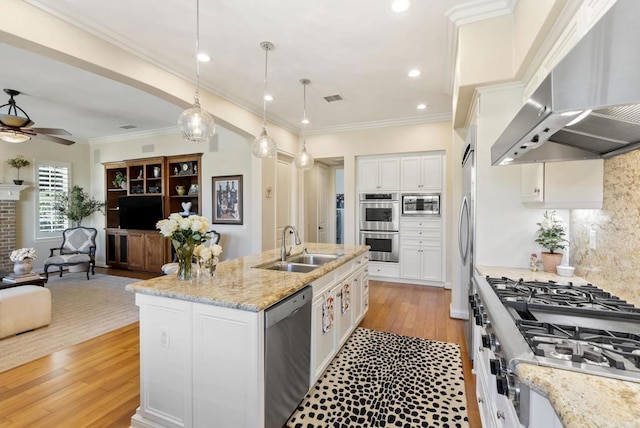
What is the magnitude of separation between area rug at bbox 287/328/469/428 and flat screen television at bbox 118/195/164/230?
519 cm

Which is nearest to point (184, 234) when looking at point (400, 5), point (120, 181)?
point (400, 5)

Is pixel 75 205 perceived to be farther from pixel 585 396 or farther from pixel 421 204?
pixel 585 396

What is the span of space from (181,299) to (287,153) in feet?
14.7

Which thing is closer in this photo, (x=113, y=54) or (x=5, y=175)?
(x=113, y=54)

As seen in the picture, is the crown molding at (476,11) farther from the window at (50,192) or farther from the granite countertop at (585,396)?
the window at (50,192)

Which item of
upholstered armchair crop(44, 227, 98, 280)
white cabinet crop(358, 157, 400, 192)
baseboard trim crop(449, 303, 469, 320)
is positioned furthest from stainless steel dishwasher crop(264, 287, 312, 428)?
upholstered armchair crop(44, 227, 98, 280)

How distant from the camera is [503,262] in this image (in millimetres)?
2484

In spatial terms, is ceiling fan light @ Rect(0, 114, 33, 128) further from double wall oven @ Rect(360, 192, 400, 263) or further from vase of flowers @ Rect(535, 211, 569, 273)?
vase of flowers @ Rect(535, 211, 569, 273)

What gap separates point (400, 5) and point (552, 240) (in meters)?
2.13

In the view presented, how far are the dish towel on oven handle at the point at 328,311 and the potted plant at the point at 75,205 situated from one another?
700 cm

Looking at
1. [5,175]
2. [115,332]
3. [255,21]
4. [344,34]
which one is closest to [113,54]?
[255,21]

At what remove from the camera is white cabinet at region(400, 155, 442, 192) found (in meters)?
5.36

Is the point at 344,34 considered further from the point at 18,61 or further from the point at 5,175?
the point at 5,175

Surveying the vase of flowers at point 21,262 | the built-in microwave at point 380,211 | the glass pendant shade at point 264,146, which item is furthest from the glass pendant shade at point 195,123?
the built-in microwave at point 380,211
